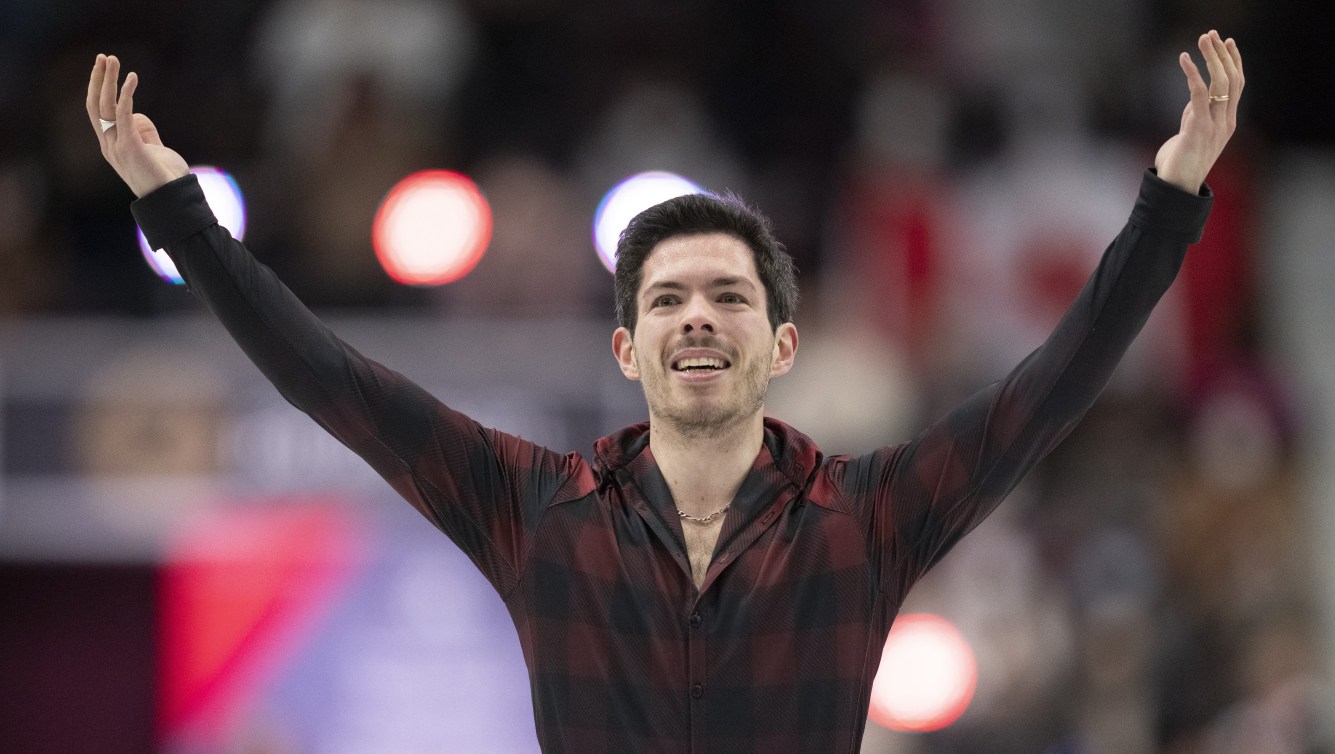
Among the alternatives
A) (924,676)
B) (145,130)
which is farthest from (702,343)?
(924,676)

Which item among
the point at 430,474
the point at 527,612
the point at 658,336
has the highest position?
the point at 658,336

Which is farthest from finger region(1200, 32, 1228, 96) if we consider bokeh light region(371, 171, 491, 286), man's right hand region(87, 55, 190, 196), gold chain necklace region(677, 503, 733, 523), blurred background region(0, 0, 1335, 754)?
bokeh light region(371, 171, 491, 286)

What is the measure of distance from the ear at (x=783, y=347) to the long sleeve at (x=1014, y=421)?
32 cm

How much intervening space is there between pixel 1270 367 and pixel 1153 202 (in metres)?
6.84

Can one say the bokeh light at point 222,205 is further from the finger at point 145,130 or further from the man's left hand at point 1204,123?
the man's left hand at point 1204,123

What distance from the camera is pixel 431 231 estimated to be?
965 centimetres

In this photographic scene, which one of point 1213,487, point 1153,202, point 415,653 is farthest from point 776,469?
point 1213,487

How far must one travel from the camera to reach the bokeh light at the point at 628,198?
9.59m

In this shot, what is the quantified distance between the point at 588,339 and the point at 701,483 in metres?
5.18

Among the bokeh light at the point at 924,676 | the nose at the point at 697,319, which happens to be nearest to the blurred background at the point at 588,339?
the bokeh light at the point at 924,676

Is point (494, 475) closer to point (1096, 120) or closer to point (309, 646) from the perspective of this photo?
point (309, 646)

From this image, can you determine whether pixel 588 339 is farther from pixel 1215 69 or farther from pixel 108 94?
pixel 1215 69

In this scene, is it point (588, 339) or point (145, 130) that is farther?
point (588, 339)

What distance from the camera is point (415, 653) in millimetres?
9062
